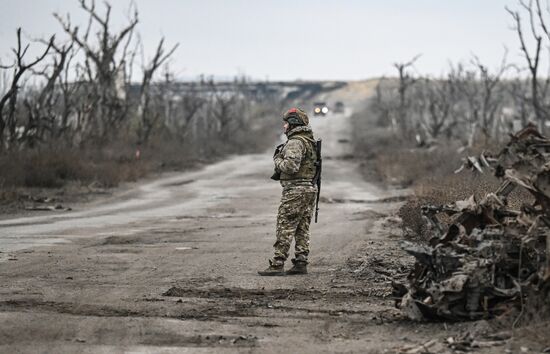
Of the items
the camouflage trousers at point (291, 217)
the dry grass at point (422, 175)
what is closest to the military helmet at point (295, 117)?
the camouflage trousers at point (291, 217)

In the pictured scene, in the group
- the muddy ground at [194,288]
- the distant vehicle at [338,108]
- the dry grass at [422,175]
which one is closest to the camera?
the muddy ground at [194,288]

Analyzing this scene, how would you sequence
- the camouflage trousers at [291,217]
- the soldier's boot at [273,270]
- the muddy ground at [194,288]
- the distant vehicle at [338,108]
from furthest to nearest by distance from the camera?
the distant vehicle at [338,108] → the camouflage trousers at [291,217] → the soldier's boot at [273,270] → the muddy ground at [194,288]

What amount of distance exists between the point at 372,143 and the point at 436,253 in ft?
181

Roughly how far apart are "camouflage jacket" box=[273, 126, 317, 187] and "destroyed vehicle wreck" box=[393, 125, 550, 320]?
3.16 metres

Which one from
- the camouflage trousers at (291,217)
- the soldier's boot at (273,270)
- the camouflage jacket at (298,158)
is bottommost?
the soldier's boot at (273,270)

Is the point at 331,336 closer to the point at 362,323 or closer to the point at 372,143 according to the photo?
the point at 362,323

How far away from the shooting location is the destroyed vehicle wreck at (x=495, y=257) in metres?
7.15

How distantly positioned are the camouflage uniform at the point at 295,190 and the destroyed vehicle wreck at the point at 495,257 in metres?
3.10

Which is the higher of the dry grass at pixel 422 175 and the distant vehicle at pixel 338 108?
the distant vehicle at pixel 338 108

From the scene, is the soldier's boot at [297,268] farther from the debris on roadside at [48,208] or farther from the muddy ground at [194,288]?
the debris on roadside at [48,208]

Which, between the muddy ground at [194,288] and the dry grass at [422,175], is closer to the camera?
the muddy ground at [194,288]

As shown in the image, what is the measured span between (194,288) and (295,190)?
1906mm

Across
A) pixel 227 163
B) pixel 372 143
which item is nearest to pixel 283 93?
pixel 372 143

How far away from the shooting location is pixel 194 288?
31.6 ft
